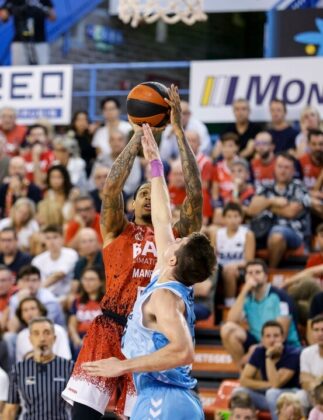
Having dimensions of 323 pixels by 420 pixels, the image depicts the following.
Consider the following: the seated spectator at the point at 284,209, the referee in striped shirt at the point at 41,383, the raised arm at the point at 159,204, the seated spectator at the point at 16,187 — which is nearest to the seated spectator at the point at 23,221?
the seated spectator at the point at 16,187

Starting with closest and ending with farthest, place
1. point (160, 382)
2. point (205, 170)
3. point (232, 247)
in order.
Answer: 1. point (160, 382)
2. point (232, 247)
3. point (205, 170)

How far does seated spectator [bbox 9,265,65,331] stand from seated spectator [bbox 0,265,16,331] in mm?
166

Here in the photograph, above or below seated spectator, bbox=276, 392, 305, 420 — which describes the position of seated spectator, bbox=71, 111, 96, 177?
above

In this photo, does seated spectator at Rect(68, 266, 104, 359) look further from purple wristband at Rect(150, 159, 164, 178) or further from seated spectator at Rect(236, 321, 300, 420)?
purple wristband at Rect(150, 159, 164, 178)

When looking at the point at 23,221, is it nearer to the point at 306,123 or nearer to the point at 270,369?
the point at 306,123

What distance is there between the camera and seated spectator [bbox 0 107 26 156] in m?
16.1

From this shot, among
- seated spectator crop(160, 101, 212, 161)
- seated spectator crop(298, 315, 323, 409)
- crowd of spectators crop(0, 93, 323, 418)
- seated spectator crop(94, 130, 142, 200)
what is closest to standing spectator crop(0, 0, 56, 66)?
crowd of spectators crop(0, 93, 323, 418)

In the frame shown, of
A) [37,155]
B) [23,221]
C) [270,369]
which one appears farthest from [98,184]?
[270,369]

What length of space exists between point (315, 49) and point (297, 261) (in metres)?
3.97

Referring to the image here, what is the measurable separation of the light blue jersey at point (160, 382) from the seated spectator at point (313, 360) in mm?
4262

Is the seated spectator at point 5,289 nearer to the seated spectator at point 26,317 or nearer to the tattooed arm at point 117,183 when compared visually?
the seated spectator at point 26,317

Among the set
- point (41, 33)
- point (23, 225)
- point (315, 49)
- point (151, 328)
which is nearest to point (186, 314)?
point (151, 328)

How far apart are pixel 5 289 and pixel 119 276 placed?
5433 millimetres

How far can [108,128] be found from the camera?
15805 mm
